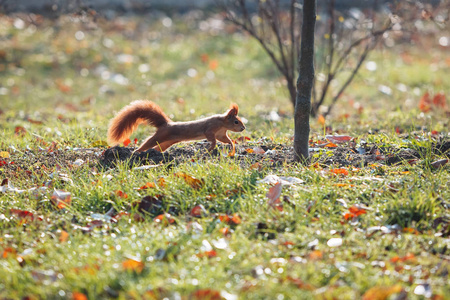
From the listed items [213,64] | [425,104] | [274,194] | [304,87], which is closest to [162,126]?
[304,87]

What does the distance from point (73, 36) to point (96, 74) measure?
206 centimetres

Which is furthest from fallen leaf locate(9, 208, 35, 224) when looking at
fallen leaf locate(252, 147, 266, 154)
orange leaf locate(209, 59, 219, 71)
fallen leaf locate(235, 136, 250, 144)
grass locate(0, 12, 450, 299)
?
orange leaf locate(209, 59, 219, 71)

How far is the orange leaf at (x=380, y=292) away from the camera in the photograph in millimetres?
2283

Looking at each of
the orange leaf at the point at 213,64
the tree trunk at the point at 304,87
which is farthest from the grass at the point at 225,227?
the orange leaf at the point at 213,64

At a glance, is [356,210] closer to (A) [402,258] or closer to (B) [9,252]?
(A) [402,258]

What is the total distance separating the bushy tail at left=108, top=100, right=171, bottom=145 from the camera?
440cm

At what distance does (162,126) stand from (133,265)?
2054 millimetres

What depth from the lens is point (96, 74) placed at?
10.2 m

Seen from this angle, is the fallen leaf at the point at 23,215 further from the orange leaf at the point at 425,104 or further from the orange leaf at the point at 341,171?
the orange leaf at the point at 425,104

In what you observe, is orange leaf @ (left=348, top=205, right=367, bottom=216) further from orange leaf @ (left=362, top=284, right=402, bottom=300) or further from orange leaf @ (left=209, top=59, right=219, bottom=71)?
orange leaf @ (left=209, top=59, right=219, bottom=71)

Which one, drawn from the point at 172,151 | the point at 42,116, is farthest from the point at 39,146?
the point at 42,116

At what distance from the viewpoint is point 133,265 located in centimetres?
255

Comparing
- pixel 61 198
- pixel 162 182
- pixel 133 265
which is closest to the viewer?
pixel 133 265

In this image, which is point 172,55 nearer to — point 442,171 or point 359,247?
point 442,171
